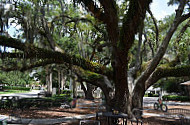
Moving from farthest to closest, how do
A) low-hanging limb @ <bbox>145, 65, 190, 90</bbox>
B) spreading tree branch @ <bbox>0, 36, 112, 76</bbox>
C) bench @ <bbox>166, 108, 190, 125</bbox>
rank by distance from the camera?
low-hanging limb @ <bbox>145, 65, 190, 90</bbox>, bench @ <bbox>166, 108, 190, 125</bbox>, spreading tree branch @ <bbox>0, 36, 112, 76</bbox>

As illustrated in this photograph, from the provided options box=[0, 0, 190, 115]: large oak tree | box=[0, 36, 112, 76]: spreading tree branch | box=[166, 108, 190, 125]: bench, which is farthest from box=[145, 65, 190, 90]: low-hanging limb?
box=[0, 36, 112, 76]: spreading tree branch

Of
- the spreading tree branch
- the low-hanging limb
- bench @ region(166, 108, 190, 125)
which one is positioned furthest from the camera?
A: the low-hanging limb

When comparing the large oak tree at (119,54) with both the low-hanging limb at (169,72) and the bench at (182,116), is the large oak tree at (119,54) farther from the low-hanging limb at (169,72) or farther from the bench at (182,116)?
the bench at (182,116)

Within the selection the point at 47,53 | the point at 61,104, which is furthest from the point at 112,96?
the point at 61,104

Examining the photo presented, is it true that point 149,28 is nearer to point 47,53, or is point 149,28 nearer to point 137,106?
point 137,106

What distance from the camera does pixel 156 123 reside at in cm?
840

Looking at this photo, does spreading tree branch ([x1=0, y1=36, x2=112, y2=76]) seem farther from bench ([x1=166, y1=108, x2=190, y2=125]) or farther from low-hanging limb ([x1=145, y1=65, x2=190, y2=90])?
bench ([x1=166, y1=108, x2=190, y2=125])

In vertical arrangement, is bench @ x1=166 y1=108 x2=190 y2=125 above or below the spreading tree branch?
below

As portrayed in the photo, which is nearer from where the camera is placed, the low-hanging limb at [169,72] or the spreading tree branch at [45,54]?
the spreading tree branch at [45,54]

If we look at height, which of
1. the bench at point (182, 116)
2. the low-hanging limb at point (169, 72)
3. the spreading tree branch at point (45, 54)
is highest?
the spreading tree branch at point (45, 54)

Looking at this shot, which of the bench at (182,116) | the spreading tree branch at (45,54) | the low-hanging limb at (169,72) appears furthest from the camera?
the low-hanging limb at (169,72)

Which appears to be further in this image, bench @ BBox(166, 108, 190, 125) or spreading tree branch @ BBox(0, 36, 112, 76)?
bench @ BBox(166, 108, 190, 125)

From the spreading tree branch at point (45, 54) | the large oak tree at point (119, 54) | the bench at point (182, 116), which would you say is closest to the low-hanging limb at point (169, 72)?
the large oak tree at point (119, 54)

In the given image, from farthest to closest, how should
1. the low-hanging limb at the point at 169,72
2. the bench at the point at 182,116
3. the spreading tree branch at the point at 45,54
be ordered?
the low-hanging limb at the point at 169,72 → the bench at the point at 182,116 → the spreading tree branch at the point at 45,54
